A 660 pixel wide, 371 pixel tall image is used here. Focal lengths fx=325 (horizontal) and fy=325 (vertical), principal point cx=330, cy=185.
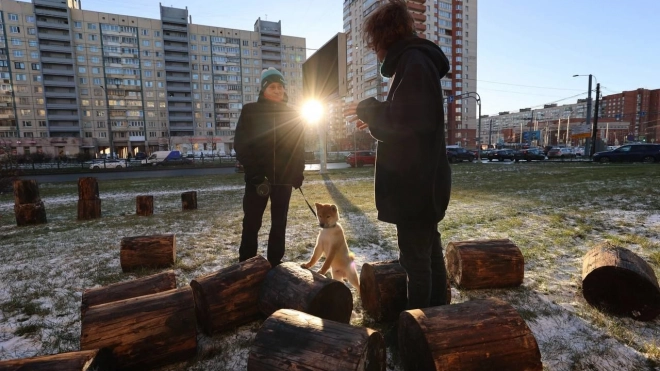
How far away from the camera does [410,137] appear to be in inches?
80.4

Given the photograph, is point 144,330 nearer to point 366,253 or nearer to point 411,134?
point 411,134

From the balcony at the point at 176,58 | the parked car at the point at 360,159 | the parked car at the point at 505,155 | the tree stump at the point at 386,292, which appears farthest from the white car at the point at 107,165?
the balcony at the point at 176,58

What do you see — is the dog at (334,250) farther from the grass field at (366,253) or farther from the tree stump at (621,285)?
the tree stump at (621,285)

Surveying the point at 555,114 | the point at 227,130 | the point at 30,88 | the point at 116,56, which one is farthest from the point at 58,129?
the point at 555,114

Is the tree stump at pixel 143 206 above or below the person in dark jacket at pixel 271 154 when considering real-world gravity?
below

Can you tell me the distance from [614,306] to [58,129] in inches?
3553

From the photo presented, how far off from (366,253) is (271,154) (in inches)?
82.3

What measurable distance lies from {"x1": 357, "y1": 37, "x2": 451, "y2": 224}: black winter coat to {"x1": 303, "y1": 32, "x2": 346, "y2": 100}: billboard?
11.9m

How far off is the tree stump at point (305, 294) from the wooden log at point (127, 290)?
0.91 meters

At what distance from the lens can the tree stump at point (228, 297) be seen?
8.47ft

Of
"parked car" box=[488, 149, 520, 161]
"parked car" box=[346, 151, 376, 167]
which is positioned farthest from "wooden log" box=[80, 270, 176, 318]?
"parked car" box=[488, 149, 520, 161]

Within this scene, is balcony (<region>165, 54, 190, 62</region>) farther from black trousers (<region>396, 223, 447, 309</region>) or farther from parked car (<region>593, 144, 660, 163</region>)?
black trousers (<region>396, 223, 447, 309</region>)

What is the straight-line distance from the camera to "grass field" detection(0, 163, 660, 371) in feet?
7.84

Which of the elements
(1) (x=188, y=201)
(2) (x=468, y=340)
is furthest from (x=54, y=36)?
(2) (x=468, y=340)
